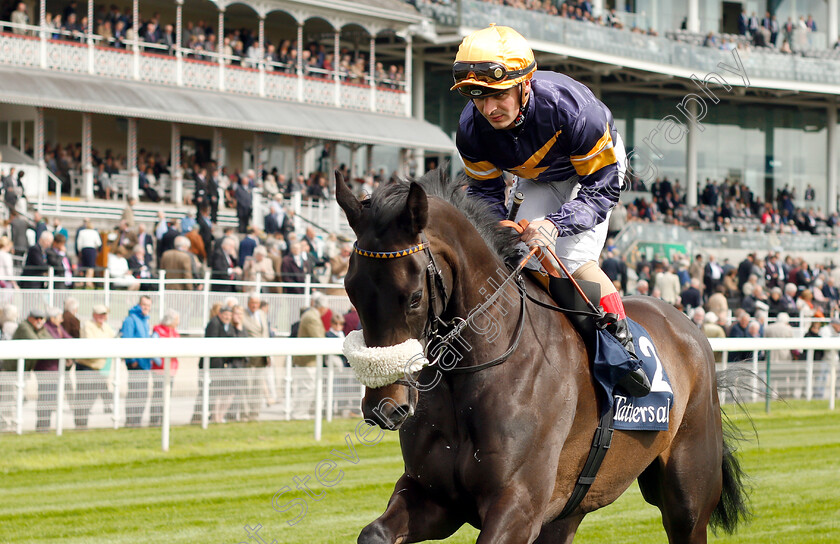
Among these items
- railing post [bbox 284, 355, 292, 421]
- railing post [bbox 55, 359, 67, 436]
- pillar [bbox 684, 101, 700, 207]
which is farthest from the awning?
railing post [bbox 55, 359, 67, 436]

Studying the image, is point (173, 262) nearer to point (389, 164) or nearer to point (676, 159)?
point (389, 164)

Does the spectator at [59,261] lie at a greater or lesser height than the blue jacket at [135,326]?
greater

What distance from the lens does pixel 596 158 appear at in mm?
3664

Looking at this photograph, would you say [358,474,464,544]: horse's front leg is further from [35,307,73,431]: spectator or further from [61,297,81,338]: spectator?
[61,297,81,338]: spectator

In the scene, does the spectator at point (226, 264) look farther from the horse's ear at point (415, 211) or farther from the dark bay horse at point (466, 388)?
the horse's ear at point (415, 211)

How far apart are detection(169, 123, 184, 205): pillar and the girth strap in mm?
18187

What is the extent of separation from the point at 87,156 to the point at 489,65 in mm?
18923

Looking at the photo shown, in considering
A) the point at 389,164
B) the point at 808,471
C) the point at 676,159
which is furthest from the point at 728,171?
the point at 808,471

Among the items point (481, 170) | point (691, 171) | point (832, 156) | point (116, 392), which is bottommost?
point (116, 392)

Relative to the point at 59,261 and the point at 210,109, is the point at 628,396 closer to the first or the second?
the point at 59,261

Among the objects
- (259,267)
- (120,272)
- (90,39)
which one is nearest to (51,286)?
(120,272)

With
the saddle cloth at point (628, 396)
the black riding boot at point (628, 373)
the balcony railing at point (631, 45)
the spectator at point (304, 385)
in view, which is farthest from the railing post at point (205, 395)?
the balcony railing at point (631, 45)

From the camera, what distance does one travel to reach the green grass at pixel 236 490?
18.5 ft

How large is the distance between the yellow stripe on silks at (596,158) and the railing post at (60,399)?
5556 millimetres
